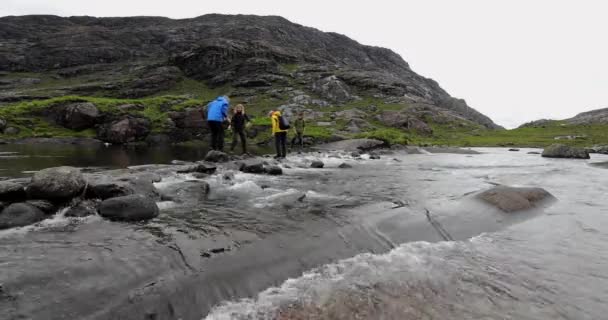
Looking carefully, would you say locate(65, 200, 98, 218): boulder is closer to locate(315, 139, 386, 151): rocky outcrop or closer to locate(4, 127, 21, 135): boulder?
locate(315, 139, 386, 151): rocky outcrop

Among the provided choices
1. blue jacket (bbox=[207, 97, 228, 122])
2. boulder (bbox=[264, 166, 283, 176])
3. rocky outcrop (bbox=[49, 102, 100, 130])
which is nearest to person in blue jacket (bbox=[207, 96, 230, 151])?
blue jacket (bbox=[207, 97, 228, 122])

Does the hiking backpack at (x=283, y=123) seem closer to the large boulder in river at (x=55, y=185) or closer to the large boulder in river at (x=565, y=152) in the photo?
the large boulder in river at (x=55, y=185)

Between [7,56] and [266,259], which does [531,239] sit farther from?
[7,56]

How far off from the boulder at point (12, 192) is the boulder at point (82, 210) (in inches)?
48.7

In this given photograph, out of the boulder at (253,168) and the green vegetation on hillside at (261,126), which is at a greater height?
the green vegetation on hillside at (261,126)

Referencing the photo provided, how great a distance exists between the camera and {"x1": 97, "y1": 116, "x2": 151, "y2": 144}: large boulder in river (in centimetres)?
4052

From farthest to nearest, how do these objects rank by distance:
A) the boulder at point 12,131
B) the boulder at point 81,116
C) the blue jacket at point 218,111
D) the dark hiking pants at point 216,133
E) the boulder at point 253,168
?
the boulder at point 81,116 → the boulder at point 12,131 → the dark hiking pants at point 216,133 → the blue jacket at point 218,111 → the boulder at point 253,168

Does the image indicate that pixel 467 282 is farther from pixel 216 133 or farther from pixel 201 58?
pixel 201 58

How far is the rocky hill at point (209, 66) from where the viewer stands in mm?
81312

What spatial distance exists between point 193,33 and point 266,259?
146608mm

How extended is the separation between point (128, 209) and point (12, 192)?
275cm

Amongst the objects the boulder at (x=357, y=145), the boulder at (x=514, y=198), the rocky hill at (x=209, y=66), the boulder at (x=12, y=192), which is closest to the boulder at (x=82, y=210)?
the boulder at (x=12, y=192)

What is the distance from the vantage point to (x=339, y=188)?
13117 millimetres

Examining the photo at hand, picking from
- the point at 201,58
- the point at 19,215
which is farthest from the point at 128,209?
the point at 201,58
